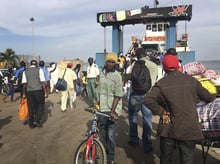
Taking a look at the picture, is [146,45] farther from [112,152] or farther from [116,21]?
[112,152]

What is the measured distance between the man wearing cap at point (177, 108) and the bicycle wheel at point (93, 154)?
4.20 ft

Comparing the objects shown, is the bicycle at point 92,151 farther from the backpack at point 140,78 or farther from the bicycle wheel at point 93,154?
the backpack at point 140,78

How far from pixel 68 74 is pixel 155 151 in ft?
19.9

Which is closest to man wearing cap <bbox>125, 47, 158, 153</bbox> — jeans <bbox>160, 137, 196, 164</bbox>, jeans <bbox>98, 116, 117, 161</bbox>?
jeans <bbox>98, 116, 117, 161</bbox>

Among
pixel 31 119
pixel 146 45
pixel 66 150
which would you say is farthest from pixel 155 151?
pixel 146 45

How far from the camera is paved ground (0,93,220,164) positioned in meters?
5.94

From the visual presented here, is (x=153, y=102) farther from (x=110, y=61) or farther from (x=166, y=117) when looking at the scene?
(x=110, y=61)

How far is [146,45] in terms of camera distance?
35312mm

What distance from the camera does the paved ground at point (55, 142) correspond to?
5.94 m

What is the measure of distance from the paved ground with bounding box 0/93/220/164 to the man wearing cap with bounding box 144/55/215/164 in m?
1.45

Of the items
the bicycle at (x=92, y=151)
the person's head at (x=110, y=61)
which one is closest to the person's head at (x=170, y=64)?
the person's head at (x=110, y=61)

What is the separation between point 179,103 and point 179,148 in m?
0.56

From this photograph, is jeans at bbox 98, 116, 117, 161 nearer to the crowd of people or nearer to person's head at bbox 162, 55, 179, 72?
the crowd of people

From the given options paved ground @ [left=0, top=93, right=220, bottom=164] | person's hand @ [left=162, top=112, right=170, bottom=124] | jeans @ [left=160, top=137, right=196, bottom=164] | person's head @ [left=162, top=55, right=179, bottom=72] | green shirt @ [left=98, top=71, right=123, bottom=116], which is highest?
person's head @ [left=162, top=55, right=179, bottom=72]
